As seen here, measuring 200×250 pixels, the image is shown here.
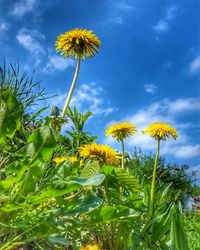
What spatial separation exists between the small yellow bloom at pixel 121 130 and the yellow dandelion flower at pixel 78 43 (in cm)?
60

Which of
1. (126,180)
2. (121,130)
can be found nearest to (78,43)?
(121,130)

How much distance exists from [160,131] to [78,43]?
87cm

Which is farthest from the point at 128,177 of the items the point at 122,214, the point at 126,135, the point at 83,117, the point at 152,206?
the point at 83,117

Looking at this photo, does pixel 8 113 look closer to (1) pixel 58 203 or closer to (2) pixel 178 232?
(1) pixel 58 203

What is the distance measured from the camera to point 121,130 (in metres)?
2.44

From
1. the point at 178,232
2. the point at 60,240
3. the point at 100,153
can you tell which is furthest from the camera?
the point at 100,153

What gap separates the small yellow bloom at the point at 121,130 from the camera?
2.43 m

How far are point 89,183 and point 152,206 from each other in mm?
650

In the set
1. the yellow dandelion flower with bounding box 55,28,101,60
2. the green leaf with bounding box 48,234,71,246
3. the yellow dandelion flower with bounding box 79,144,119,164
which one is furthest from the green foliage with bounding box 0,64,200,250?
the yellow dandelion flower with bounding box 55,28,101,60

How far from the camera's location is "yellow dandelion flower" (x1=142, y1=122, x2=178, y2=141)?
2.28 metres

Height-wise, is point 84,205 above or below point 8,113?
below

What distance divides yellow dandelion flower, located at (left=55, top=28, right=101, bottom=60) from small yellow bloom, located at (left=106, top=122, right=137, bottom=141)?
599mm

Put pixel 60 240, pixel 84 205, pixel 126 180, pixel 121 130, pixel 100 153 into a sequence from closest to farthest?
pixel 60 240, pixel 84 205, pixel 126 180, pixel 100 153, pixel 121 130

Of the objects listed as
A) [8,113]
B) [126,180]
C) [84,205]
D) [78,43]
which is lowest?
[84,205]
